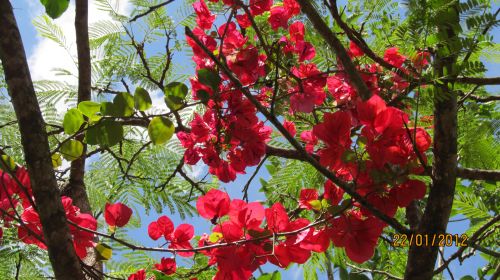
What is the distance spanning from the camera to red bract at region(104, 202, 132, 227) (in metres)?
1.76

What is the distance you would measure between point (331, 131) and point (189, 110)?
1428mm

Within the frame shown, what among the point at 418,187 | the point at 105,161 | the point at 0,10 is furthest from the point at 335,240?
the point at 105,161

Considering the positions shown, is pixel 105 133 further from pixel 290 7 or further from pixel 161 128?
pixel 290 7

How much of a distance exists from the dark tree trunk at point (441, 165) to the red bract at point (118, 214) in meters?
0.87

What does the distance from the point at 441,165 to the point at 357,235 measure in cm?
32

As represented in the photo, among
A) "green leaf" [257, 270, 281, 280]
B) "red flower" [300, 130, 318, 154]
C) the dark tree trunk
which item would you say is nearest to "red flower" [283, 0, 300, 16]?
"red flower" [300, 130, 318, 154]

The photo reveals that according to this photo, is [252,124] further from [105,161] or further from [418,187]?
[105,161]

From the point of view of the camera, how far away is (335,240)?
5.29 ft

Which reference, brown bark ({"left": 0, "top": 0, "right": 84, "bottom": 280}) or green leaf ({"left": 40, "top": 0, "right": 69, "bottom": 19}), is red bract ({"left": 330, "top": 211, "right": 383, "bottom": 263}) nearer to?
brown bark ({"left": 0, "top": 0, "right": 84, "bottom": 280})

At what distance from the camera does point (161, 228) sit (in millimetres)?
2006

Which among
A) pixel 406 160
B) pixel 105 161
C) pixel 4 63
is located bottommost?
→ pixel 406 160

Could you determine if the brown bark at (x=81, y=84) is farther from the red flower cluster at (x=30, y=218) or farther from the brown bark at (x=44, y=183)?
the brown bark at (x=44, y=183)

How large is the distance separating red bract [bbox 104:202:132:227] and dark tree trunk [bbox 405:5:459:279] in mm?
865

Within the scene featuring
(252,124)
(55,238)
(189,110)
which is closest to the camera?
(55,238)
